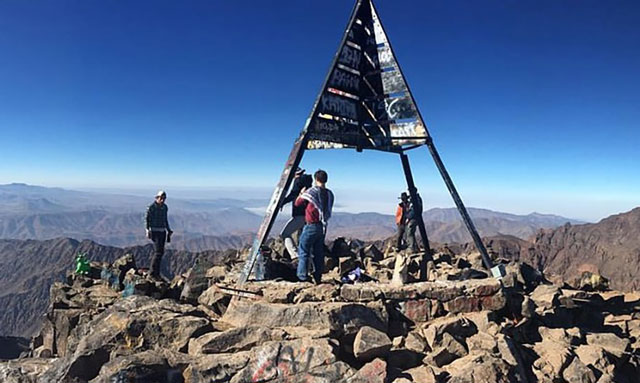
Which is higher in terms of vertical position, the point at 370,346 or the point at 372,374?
the point at 370,346

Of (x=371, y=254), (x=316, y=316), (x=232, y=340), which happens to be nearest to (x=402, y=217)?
(x=371, y=254)

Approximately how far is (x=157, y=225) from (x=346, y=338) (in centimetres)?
723

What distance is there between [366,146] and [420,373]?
536 cm

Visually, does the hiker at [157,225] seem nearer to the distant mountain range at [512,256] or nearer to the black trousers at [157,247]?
the black trousers at [157,247]

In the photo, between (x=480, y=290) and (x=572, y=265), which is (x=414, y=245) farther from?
(x=572, y=265)

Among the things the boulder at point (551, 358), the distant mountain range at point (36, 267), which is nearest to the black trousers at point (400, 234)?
the boulder at point (551, 358)

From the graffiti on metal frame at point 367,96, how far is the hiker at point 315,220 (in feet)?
4.53

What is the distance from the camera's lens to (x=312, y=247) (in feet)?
26.9

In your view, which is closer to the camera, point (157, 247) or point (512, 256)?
point (157, 247)

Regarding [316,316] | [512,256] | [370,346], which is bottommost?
[512,256]

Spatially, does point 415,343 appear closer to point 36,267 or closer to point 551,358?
point 551,358

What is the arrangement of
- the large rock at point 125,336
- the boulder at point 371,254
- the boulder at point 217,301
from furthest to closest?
the boulder at point 371,254
the boulder at point 217,301
the large rock at point 125,336

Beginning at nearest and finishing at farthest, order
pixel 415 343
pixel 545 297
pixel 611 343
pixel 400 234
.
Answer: pixel 415 343, pixel 611 343, pixel 545 297, pixel 400 234

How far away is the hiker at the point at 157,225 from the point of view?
35.9 feet
